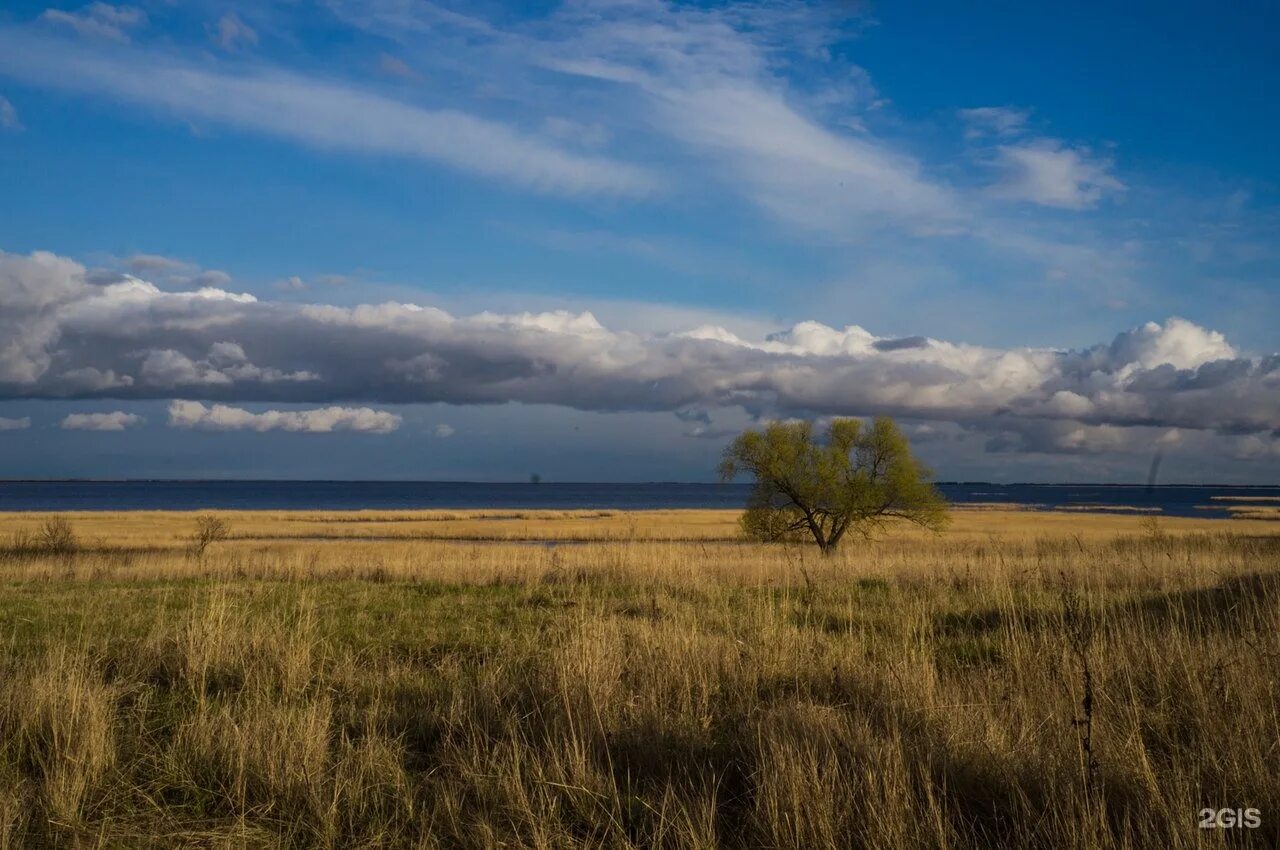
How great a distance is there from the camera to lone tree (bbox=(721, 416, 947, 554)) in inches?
1411

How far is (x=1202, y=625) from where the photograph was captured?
34.4 feet

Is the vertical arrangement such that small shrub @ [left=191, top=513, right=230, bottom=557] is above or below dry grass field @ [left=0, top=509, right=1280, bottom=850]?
below

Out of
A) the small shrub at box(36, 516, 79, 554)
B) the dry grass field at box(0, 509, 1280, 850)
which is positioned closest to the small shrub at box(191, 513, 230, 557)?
the small shrub at box(36, 516, 79, 554)

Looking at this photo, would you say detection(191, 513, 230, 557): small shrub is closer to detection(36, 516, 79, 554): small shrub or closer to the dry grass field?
detection(36, 516, 79, 554): small shrub

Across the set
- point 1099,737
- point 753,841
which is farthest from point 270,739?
point 1099,737

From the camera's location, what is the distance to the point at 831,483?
3578 centimetres

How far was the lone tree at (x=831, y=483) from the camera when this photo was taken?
118ft

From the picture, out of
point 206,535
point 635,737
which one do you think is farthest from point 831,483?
point 635,737

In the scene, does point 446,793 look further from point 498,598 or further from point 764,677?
point 498,598

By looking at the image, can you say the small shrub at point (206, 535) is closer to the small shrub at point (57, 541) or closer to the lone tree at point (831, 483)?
the small shrub at point (57, 541)

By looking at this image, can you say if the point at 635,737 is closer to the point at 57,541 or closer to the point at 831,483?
the point at 831,483

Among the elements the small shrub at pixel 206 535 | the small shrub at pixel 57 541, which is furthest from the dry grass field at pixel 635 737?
the small shrub at pixel 57 541

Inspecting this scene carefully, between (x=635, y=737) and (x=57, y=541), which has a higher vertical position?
(x=635, y=737)

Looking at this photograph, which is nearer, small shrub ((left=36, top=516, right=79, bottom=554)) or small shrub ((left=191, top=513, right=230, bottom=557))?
small shrub ((left=191, top=513, right=230, bottom=557))
